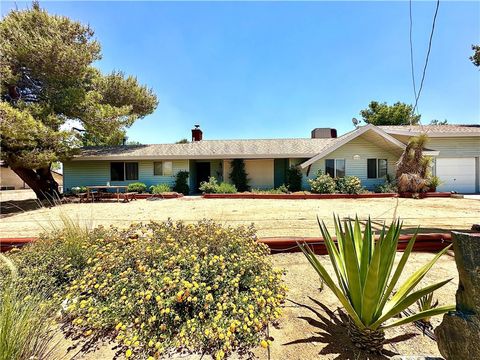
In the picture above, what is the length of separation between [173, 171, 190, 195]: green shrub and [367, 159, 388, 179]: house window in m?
13.4

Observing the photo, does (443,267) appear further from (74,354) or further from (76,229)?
(76,229)

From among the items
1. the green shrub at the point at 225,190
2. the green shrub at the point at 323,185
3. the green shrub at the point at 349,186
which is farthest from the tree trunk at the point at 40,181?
the green shrub at the point at 349,186

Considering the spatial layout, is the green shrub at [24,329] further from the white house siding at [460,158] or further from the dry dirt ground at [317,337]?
the white house siding at [460,158]

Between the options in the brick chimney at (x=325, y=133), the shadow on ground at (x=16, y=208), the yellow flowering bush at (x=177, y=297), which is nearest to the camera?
the yellow flowering bush at (x=177, y=297)

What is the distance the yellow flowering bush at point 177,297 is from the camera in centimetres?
213

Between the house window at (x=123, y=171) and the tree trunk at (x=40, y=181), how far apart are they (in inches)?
150

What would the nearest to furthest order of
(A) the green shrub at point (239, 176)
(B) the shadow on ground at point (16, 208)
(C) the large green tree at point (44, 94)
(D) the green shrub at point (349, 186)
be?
(B) the shadow on ground at point (16, 208) < (C) the large green tree at point (44, 94) < (D) the green shrub at point (349, 186) < (A) the green shrub at point (239, 176)

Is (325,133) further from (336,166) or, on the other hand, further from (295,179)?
(295,179)

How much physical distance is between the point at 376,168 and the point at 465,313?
648 inches

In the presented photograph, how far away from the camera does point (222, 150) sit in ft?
58.1

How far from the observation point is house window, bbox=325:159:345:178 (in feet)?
52.4

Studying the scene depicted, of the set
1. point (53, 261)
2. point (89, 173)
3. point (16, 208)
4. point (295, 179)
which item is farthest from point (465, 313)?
point (89, 173)

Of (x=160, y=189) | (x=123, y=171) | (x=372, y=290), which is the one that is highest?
(x=123, y=171)

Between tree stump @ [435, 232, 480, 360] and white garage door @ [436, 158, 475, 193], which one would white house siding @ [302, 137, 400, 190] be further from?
tree stump @ [435, 232, 480, 360]
